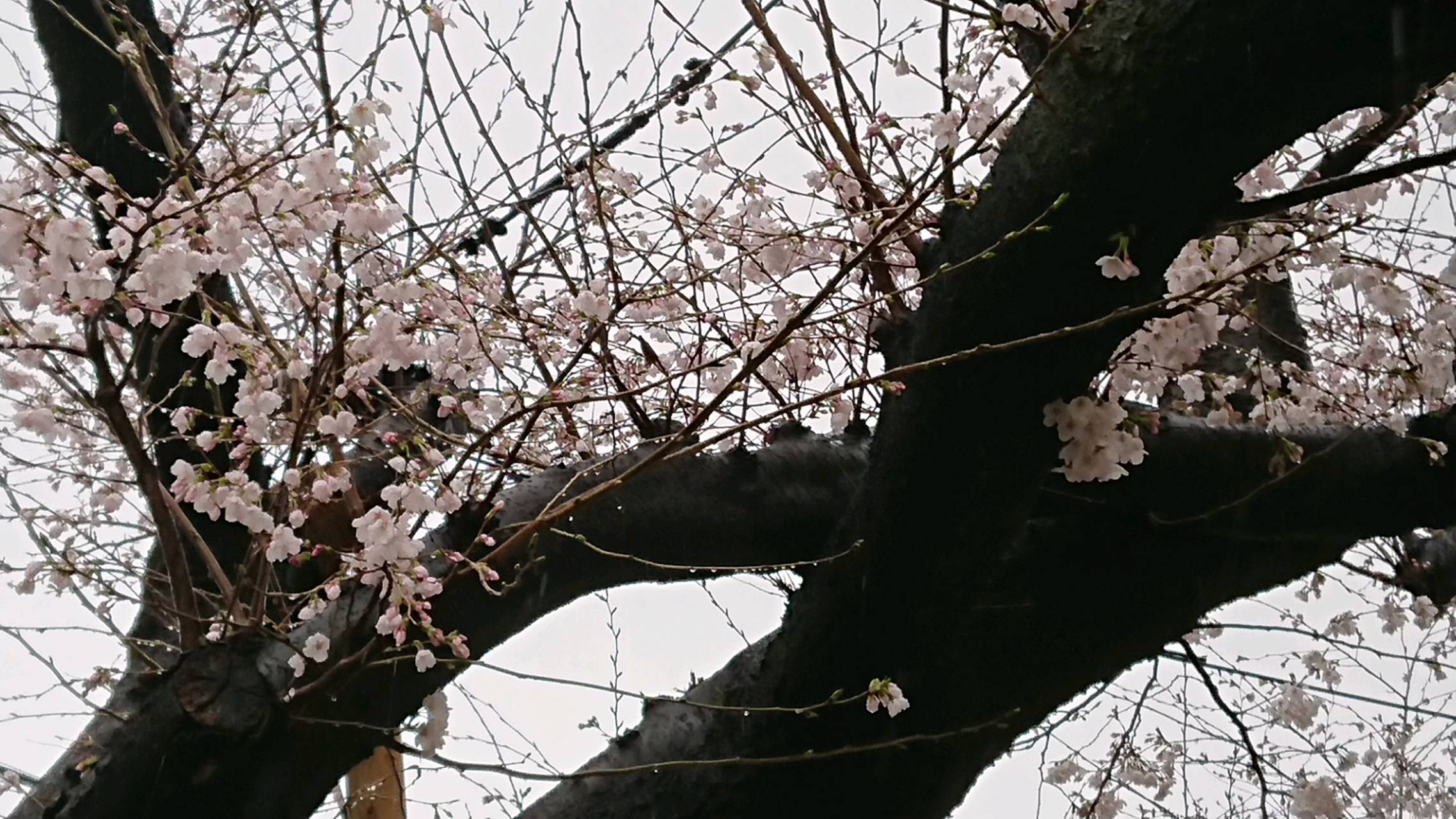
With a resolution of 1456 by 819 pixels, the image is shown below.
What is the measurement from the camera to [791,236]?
1.93 m

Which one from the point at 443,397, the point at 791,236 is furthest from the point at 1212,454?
the point at 443,397

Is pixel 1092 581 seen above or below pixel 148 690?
above

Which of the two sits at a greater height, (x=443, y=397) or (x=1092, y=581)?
(x=443, y=397)

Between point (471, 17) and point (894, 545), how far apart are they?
148cm

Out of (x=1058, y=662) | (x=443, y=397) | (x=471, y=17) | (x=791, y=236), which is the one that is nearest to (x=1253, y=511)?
(x=1058, y=662)

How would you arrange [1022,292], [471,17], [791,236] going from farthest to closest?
1. [471,17]
2. [791,236]
3. [1022,292]

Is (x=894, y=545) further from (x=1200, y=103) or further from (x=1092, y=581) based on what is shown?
(x=1200, y=103)

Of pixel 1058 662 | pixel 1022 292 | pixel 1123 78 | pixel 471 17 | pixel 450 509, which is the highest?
pixel 471 17

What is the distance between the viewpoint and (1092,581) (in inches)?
77.9

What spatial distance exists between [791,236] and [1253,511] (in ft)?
3.61

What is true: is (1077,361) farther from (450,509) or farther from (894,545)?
(450,509)

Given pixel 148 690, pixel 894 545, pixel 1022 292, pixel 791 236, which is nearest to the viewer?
pixel 1022 292

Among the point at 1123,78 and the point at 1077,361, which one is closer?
the point at 1123,78

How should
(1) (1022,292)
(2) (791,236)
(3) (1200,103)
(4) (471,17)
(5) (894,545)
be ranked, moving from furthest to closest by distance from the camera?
(4) (471,17)
(2) (791,236)
(5) (894,545)
(1) (1022,292)
(3) (1200,103)
